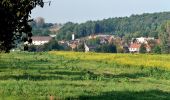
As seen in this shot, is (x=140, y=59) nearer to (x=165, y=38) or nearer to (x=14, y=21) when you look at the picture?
(x=14, y=21)

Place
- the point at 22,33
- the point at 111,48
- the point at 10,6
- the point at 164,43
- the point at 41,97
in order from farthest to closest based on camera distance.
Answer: the point at 111,48 → the point at 164,43 → the point at 22,33 → the point at 41,97 → the point at 10,6

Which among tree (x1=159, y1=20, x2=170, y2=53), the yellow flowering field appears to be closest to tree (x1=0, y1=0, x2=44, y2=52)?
the yellow flowering field

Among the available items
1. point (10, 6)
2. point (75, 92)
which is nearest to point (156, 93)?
point (75, 92)

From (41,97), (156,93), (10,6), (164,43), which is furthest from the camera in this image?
(164,43)

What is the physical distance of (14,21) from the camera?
24.2 metres

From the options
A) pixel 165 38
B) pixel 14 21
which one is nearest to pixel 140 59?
pixel 14 21

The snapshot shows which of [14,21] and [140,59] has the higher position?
[14,21]

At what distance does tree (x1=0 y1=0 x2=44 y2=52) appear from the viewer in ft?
73.4

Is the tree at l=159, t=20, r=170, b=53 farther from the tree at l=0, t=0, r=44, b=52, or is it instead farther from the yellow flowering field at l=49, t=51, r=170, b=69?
the tree at l=0, t=0, r=44, b=52

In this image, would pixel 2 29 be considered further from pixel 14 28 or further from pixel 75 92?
pixel 75 92

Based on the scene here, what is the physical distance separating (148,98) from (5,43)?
7.50 metres

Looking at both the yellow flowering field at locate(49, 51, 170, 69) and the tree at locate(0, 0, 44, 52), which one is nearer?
the tree at locate(0, 0, 44, 52)

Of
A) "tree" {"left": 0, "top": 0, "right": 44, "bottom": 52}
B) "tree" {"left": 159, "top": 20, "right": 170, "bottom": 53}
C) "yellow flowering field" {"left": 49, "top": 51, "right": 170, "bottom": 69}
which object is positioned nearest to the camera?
"tree" {"left": 0, "top": 0, "right": 44, "bottom": 52}

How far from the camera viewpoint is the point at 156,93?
1167 inches
